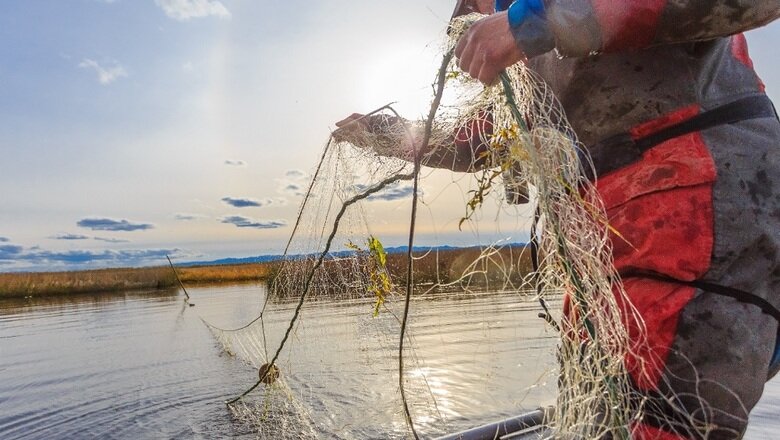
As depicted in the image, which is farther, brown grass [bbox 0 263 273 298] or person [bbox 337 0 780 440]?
brown grass [bbox 0 263 273 298]

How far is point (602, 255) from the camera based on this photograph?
1.67 m

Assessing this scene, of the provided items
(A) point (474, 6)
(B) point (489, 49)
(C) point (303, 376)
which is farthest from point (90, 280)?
(B) point (489, 49)

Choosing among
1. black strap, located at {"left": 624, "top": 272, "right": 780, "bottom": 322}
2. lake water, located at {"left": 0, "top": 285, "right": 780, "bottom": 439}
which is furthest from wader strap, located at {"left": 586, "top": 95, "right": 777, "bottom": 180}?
lake water, located at {"left": 0, "top": 285, "right": 780, "bottom": 439}

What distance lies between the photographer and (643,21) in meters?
1.46

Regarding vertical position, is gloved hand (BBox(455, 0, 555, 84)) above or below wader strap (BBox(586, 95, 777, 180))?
above

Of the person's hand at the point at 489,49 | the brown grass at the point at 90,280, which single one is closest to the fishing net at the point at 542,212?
the person's hand at the point at 489,49

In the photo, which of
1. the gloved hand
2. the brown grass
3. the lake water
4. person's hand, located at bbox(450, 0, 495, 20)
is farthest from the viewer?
the brown grass

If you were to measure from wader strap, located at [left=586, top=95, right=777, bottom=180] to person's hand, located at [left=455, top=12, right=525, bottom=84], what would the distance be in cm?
44

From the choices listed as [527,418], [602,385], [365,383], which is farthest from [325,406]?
[602,385]

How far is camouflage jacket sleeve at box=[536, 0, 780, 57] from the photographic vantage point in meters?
1.43

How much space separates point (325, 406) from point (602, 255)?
5.88m

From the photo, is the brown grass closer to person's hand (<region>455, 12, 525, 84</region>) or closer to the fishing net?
the fishing net

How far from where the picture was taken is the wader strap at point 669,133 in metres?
1.61

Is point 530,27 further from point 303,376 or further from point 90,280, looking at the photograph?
point 90,280
